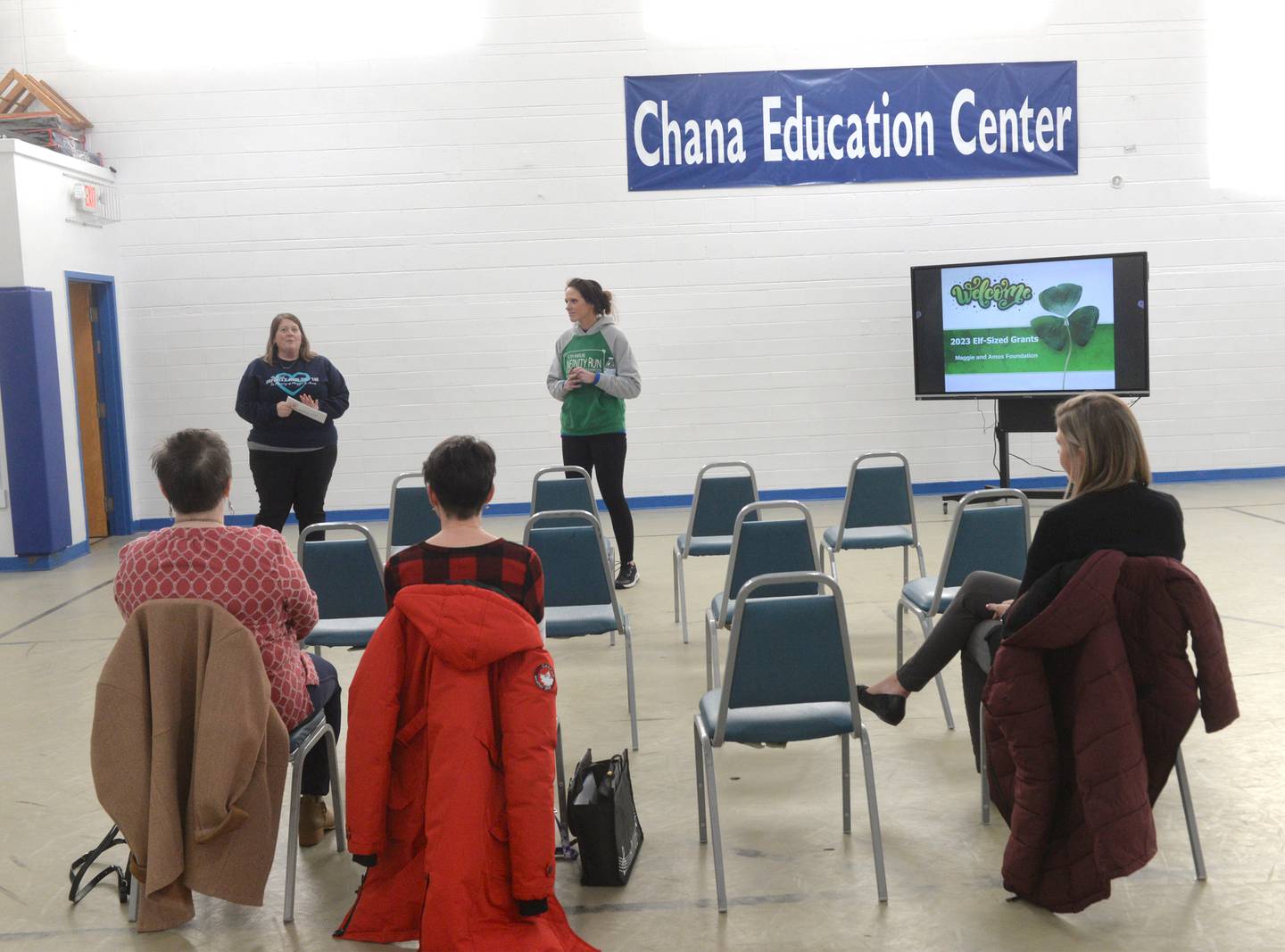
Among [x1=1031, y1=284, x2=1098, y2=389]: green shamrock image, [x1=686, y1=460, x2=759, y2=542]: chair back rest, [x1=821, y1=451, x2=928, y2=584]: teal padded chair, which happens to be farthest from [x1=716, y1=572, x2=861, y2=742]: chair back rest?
[x1=1031, y1=284, x2=1098, y2=389]: green shamrock image

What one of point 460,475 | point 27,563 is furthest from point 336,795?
point 27,563

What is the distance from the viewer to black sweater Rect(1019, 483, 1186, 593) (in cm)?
253

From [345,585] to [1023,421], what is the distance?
5.47 meters

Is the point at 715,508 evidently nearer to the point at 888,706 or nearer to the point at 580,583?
the point at 580,583

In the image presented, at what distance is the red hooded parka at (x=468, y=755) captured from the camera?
2.33 metres

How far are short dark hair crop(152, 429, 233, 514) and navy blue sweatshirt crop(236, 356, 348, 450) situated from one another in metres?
2.90

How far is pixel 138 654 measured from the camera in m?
2.47

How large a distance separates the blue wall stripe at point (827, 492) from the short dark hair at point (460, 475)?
5953 millimetres

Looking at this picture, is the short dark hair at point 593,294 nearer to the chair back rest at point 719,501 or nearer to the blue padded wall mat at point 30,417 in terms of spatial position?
the chair back rest at point 719,501

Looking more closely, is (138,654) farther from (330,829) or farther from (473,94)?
(473,94)

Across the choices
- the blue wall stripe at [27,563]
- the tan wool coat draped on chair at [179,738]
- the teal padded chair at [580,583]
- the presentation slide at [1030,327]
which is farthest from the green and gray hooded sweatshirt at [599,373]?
the blue wall stripe at [27,563]

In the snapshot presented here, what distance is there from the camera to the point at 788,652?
2.65 metres

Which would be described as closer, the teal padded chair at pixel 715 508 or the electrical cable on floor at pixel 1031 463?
the teal padded chair at pixel 715 508

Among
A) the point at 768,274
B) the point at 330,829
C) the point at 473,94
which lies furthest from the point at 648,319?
the point at 330,829
